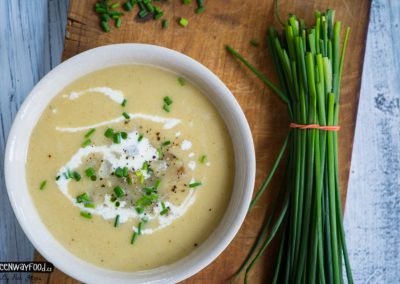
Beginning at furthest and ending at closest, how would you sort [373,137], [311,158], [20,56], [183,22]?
[373,137] < [20,56] < [183,22] < [311,158]

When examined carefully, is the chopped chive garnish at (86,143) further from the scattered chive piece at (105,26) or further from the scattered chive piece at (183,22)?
the scattered chive piece at (183,22)

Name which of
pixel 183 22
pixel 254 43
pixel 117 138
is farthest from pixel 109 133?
pixel 254 43

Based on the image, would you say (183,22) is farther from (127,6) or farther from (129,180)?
(129,180)

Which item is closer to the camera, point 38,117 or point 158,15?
point 38,117

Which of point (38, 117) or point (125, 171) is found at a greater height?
point (38, 117)

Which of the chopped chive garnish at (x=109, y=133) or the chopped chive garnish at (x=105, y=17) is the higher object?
the chopped chive garnish at (x=105, y=17)

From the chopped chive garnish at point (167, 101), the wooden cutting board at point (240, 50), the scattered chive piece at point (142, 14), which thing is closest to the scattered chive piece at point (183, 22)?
the wooden cutting board at point (240, 50)

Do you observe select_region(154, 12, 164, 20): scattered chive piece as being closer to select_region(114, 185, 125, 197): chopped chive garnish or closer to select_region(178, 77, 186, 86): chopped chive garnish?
select_region(178, 77, 186, 86): chopped chive garnish
